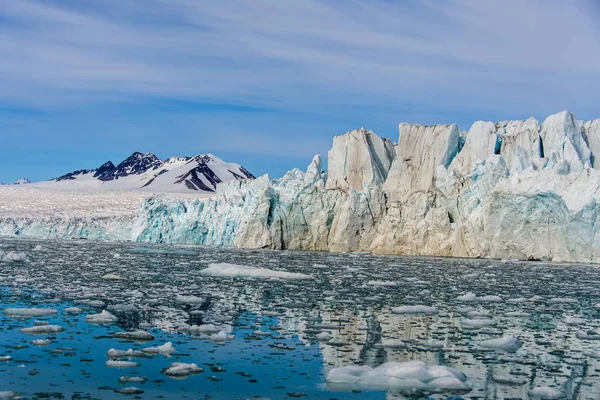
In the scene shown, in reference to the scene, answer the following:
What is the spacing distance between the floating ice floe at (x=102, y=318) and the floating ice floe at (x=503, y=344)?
570 centimetres

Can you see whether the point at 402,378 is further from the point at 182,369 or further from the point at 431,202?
the point at 431,202

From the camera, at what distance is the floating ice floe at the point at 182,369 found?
728 centimetres

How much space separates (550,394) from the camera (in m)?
6.76

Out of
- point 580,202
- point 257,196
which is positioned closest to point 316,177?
point 257,196

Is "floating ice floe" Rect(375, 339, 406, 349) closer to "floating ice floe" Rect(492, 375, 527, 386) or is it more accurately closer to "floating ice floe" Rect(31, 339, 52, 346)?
"floating ice floe" Rect(492, 375, 527, 386)

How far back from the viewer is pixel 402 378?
23.7ft

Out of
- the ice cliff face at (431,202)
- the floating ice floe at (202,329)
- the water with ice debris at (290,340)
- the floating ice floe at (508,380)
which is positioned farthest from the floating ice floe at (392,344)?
the ice cliff face at (431,202)

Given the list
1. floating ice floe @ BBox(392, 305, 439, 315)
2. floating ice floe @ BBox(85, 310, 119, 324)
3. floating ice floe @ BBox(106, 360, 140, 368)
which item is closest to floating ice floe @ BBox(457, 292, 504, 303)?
floating ice floe @ BBox(392, 305, 439, 315)

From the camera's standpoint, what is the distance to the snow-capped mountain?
461 feet

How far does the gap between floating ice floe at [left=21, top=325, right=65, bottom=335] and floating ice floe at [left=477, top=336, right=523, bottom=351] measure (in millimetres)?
6101

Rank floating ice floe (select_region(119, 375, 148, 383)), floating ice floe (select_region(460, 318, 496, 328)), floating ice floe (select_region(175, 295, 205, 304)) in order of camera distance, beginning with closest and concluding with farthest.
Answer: floating ice floe (select_region(119, 375, 148, 383)) < floating ice floe (select_region(460, 318, 496, 328)) < floating ice floe (select_region(175, 295, 205, 304))

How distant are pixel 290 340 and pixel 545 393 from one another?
3.80m

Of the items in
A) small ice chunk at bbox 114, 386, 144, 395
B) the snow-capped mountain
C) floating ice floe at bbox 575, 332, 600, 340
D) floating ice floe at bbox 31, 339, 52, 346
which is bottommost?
small ice chunk at bbox 114, 386, 144, 395

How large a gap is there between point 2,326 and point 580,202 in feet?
90.4
